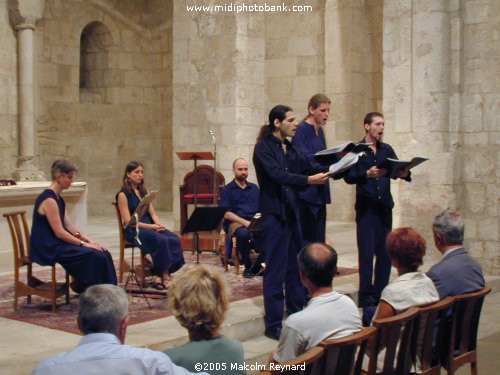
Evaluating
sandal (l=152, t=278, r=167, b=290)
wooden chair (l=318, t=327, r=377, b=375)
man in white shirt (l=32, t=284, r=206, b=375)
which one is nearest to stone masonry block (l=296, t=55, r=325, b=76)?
sandal (l=152, t=278, r=167, b=290)

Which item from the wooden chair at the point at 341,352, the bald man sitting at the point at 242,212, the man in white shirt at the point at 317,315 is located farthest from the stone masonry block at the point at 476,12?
the wooden chair at the point at 341,352

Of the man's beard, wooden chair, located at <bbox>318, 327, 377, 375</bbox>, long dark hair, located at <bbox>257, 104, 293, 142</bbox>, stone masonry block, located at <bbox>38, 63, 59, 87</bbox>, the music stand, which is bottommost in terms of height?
wooden chair, located at <bbox>318, 327, 377, 375</bbox>

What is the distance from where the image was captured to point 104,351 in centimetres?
244

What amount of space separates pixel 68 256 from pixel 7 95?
772cm

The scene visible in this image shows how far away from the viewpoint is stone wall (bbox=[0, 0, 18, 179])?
12758 millimetres

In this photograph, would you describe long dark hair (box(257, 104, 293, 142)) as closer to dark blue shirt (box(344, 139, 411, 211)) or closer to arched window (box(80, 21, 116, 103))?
dark blue shirt (box(344, 139, 411, 211))

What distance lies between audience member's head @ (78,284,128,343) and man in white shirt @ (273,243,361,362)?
2.58 ft

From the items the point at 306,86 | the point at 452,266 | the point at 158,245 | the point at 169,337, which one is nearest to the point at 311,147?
the point at 158,245

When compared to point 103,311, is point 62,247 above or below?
below

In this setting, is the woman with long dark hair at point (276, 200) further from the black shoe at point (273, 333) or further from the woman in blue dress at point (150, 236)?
the woman in blue dress at point (150, 236)

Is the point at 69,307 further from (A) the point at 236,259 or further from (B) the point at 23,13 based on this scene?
(B) the point at 23,13

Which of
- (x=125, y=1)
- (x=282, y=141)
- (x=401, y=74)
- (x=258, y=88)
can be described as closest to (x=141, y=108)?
(x=125, y=1)

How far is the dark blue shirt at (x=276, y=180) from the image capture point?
17.4 feet

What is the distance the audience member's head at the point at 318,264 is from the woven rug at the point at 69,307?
73.1 inches
